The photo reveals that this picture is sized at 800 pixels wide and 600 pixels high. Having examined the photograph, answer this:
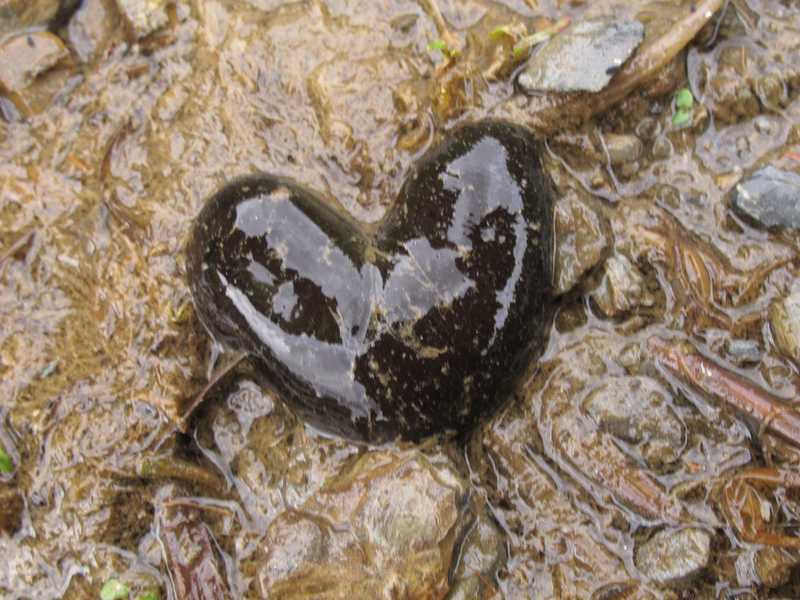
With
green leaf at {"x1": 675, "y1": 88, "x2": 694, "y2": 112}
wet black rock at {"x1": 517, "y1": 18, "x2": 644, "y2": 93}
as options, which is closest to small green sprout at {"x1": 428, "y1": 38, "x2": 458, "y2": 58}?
wet black rock at {"x1": 517, "y1": 18, "x2": 644, "y2": 93}

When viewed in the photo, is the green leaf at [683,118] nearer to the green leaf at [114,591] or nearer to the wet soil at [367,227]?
the wet soil at [367,227]

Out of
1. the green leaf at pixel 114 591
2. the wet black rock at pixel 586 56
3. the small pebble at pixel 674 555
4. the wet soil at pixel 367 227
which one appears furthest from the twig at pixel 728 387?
the green leaf at pixel 114 591

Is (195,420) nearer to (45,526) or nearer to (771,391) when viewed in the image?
(45,526)

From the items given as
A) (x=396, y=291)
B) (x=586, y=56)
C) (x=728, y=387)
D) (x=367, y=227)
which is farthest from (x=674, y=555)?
(x=586, y=56)

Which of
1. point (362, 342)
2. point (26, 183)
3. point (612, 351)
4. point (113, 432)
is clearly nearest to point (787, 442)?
point (612, 351)

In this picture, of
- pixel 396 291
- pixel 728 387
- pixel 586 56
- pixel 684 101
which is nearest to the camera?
pixel 396 291

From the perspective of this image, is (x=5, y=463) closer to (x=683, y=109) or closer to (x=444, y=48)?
(x=444, y=48)
